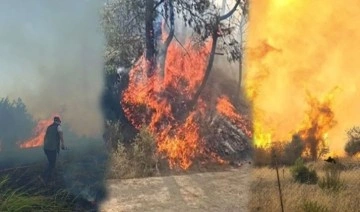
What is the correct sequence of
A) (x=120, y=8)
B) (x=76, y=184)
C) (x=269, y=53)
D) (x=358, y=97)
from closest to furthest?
(x=76, y=184) < (x=120, y=8) < (x=269, y=53) < (x=358, y=97)

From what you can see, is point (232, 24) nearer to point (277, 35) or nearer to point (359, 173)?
point (277, 35)

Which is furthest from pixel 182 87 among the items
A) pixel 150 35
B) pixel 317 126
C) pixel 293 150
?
pixel 317 126

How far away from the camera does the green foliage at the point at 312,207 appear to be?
722 cm

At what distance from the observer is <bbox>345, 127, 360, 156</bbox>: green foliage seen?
38.5 feet

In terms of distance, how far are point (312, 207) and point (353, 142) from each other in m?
5.35

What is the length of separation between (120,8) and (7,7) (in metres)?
1.50

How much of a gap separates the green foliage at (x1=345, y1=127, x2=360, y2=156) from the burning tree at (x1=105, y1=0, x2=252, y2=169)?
6.21 m

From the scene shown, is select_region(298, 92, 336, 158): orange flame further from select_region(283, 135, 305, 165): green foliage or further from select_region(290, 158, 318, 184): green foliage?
select_region(290, 158, 318, 184): green foliage

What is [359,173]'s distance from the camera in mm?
9727

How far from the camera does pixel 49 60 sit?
6.13 meters

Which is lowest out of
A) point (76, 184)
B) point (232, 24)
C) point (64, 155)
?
point (76, 184)

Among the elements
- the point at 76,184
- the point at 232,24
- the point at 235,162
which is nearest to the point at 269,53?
the point at 232,24

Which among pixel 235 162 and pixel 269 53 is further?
pixel 269 53

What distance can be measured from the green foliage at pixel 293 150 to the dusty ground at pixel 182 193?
423cm
